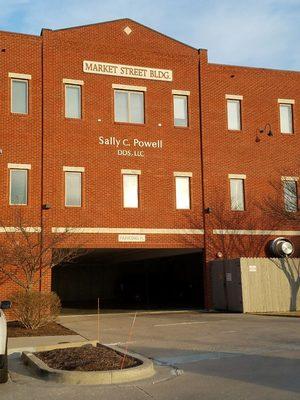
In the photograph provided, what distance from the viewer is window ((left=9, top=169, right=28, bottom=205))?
22875mm

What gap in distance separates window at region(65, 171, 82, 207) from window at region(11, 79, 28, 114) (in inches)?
126

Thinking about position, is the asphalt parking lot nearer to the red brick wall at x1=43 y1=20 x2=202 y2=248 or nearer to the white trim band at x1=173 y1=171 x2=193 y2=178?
the red brick wall at x1=43 y1=20 x2=202 y2=248

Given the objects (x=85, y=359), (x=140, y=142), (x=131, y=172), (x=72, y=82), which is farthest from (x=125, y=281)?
(x=85, y=359)

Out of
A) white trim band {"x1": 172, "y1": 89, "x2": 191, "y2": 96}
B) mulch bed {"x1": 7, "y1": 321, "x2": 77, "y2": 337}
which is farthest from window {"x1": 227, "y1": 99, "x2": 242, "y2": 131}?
mulch bed {"x1": 7, "y1": 321, "x2": 77, "y2": 337}

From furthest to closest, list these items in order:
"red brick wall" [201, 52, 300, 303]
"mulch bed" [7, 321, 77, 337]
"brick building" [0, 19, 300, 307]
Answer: "red brick wall" [201, 52, 300, 303] < "brick building" [0, 19, 300, 307] < "mulch bed" [7, 321, 77, 337]

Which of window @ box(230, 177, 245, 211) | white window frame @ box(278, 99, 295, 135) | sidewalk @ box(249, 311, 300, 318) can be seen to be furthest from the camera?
white window frame @ box(278, 99, 295, 135)

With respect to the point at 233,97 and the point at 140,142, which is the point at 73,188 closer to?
the point at 140,142

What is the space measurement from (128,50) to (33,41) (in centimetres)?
418

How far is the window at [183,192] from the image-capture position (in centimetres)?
2528

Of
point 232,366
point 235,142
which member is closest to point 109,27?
point 235,142

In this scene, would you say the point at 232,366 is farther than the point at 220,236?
No

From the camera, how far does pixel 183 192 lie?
83.5ft

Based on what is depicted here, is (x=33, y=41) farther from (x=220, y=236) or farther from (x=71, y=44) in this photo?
(x=220, y=236)

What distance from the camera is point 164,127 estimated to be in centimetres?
2550
